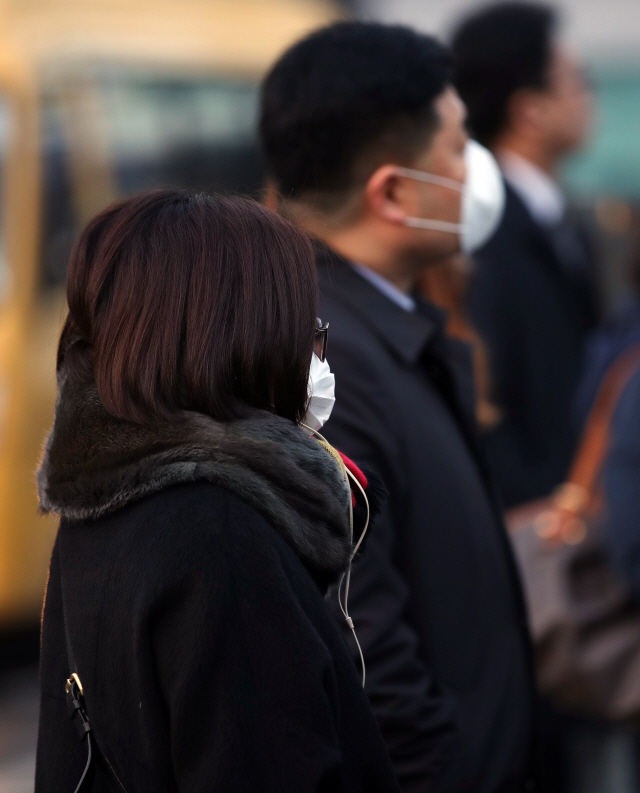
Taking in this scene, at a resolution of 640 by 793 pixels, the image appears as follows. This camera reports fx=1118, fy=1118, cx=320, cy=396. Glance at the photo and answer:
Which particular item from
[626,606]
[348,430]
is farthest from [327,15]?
[348,430]

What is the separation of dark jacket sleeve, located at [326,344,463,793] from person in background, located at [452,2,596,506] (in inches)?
58.7

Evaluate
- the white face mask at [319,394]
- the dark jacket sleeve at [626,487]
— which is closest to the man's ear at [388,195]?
the white face mask at [319,394]

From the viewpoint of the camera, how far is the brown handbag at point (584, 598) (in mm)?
2668

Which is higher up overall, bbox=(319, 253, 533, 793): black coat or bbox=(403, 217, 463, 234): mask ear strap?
bbox=(403, 217, 463, 234): mask ear strap

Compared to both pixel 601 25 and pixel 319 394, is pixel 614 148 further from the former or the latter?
pixel 319 394

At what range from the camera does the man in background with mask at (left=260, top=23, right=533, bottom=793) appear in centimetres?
189

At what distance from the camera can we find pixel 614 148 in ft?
33.8

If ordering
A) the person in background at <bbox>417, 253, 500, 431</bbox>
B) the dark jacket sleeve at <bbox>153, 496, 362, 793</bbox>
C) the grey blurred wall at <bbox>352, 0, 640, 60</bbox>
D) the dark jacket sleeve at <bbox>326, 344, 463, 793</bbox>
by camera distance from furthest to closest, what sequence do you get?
the grey blurred wall at <bbox>352, 0, 640, 60</bbox> < the person in background at <bbox>417, 253, 500, 431</bbox> < the dark jacket sleeve at <bbox>326, 344, 463, 793</bbox> < the dark jacket sleeve at <bbox>153, 496, 362, 793</bbox>

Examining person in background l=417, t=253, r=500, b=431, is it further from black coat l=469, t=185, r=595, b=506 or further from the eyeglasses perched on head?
the eyeglasses perched on head

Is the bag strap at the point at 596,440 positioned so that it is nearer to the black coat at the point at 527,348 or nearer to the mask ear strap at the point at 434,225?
the black coat at the point at 527,348

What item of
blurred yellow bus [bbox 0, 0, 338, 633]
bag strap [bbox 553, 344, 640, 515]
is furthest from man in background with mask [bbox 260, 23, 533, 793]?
blurred yellow bus [bbox 0, 0, 338, 633]

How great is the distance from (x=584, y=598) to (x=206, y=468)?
5.66ft

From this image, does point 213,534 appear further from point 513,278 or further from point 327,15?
point 327,15

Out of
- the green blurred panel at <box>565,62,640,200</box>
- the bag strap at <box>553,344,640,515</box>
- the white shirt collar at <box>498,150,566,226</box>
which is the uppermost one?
the white shirt collar at <box>498,150,566,226</box>
